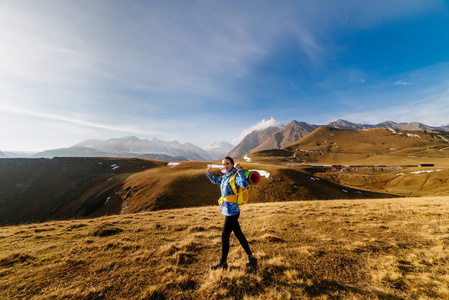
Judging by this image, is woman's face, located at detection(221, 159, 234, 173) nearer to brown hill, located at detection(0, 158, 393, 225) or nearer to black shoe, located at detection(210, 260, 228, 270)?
black shoe, located at detection(210, 260, 228, 270)

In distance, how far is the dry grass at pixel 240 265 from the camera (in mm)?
4578

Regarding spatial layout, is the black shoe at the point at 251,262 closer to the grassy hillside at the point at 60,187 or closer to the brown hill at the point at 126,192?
the brown hill at the point at 126,192

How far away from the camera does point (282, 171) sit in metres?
46.8

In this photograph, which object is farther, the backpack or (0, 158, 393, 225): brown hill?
(0, 158, 393, 225): brown hill

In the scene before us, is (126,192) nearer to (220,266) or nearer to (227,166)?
(220,266)

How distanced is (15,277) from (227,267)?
24.2 ft

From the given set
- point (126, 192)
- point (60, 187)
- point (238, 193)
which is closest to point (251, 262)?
point (238, 193)

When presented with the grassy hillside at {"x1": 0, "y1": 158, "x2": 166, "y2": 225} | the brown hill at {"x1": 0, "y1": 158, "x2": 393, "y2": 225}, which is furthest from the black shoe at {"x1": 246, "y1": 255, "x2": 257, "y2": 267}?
the grassy hillside at {"x1": 0, "y1": 158, "x2": 166, "y2": 225}

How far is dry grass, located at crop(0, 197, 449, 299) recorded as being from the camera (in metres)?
4.58

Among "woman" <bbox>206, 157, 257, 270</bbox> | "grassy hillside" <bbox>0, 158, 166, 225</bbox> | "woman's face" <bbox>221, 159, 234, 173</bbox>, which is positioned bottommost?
"grassy hillside" <bbox>0, 158, 166, 225</bbox>

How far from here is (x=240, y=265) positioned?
19.1ft

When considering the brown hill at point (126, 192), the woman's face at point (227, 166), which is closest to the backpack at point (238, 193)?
the woman's face at point (227, 166)

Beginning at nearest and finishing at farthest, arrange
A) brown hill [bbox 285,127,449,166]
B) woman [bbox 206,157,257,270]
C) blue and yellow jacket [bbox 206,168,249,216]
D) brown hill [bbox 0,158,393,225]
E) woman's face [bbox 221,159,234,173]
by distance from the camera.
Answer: blue and yellow jacket [bbox 206,168,249,216] → woman [bbox 206,157,257,270] → woman's face [bbox 221,159,234,173] → brown hill [bbox 0,158,393,225] → brown hill [bbox 285,127,449,166]

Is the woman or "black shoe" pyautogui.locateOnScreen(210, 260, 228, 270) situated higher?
the woman
